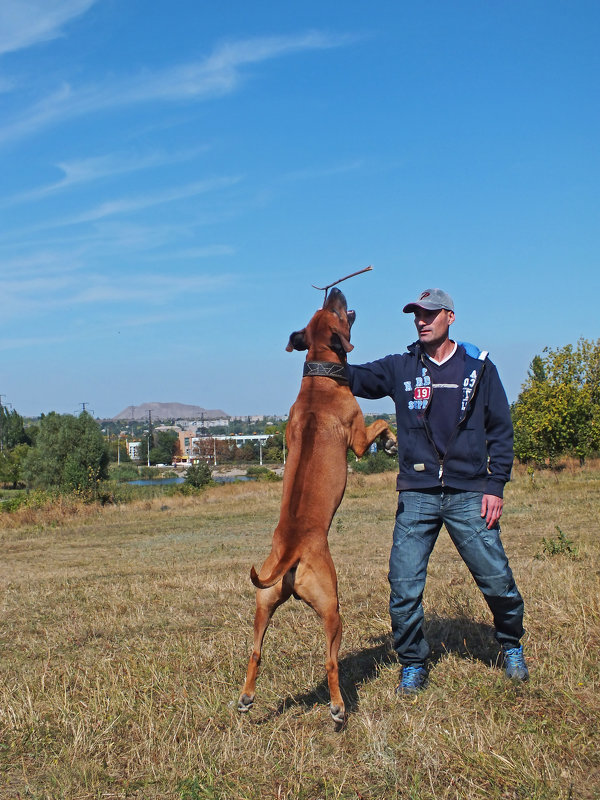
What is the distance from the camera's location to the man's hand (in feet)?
14.5

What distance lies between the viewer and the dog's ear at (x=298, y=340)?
464 centimetres

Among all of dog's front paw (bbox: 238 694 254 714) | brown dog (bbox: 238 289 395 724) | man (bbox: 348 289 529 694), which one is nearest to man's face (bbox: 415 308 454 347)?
man (bbox: 348 289 529 694)

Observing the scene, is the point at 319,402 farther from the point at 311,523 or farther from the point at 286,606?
the point at 286,606

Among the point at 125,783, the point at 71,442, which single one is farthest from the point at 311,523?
the point at 71,442

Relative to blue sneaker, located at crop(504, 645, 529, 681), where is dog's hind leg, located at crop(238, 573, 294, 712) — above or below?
above

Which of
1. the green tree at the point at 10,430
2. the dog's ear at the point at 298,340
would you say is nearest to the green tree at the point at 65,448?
the dog's ear at the point at 298,340

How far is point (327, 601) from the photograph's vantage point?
12.8ft

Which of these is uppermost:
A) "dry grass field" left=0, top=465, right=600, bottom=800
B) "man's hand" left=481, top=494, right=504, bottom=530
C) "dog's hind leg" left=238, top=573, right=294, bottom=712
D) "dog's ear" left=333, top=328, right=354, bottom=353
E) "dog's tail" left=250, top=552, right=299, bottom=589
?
"dog's ear" left=333, top=328, right=354, bottom=353

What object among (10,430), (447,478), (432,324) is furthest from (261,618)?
(10,430)

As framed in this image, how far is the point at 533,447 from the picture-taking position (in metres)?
37.8

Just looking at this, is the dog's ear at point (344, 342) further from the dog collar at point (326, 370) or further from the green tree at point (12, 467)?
the green tree at point (12, 467)

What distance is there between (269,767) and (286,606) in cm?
349

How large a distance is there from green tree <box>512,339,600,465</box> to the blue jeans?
31.2 meters

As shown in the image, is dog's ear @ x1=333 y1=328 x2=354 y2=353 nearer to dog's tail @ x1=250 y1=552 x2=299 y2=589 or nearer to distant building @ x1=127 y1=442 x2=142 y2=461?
dog's tail @ x1=250 y1=552 x2=299 y2=589
